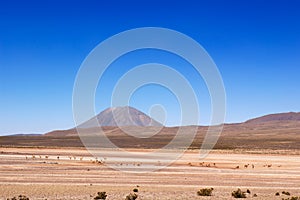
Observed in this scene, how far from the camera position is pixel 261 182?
32.2m

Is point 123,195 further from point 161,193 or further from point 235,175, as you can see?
point 235,175

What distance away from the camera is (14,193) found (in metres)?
23.5

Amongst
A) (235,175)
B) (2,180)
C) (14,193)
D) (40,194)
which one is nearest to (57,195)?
(40,194)

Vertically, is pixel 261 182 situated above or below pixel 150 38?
below

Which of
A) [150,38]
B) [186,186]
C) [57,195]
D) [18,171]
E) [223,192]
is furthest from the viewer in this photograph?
[150,38]

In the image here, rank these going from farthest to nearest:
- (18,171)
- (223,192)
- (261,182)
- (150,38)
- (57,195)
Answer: (150,38) < (18,171) < (261,182) < (223,192) < (57,195)

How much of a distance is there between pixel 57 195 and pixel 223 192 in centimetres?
916

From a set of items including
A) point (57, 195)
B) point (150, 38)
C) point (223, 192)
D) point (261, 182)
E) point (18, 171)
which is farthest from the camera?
point (150, 38)

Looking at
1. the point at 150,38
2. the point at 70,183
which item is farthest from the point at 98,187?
the point at 150,38

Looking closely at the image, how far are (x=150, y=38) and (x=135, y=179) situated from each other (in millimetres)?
16862

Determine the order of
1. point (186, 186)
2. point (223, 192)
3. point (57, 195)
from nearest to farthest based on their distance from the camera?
point (57, 195), point (223, 192), point (186, 186)

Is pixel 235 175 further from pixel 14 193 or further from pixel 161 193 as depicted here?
pixel 14 193

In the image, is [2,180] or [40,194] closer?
[40,194]

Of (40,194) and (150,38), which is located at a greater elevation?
(150,38)
